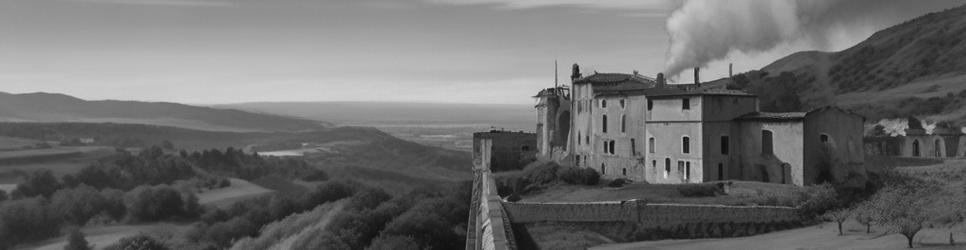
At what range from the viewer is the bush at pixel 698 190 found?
3344 centimetres

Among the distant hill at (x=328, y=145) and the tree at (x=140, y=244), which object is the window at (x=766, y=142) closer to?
the tree at (x=140, y=244)

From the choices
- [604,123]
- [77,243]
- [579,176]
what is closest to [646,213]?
[579,176]

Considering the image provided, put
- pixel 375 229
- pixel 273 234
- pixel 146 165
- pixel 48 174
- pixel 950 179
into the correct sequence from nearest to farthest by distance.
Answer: pixel 950 179, pixel 375 229, pixel 273 234, pixel 48 174, pixel 146 165

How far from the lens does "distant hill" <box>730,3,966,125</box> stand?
A: 238 ft

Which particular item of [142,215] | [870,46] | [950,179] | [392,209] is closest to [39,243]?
[142,215]

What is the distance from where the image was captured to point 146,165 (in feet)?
403

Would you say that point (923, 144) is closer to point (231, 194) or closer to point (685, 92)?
point (685, 92)

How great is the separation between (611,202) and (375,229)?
2331 cm

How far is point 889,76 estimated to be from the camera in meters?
114

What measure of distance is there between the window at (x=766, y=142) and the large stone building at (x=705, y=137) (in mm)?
43

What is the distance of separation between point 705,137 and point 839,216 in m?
11.7

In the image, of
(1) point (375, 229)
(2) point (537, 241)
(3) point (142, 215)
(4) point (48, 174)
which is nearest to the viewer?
(2) point (537, 241)

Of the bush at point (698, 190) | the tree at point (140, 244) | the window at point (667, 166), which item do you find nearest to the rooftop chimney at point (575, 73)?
the window at point (667, 166)

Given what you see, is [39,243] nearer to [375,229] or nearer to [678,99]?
[375,229]
